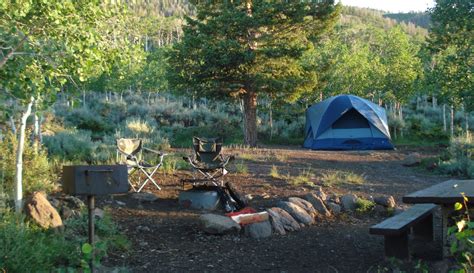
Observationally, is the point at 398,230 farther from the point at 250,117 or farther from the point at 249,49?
the point at 250,117

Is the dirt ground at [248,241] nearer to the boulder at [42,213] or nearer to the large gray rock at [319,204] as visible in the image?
the large gray rock at [319,204]

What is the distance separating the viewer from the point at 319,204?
22.6 feet

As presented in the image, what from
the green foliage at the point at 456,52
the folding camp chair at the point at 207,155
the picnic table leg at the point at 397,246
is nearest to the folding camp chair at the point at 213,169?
the folding camp chair at the point at 207,155

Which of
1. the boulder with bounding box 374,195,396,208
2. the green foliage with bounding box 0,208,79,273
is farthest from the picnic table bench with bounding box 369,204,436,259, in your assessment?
the green foliage with bounding box 0,208,79,273

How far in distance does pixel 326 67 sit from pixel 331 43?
15.1 metres

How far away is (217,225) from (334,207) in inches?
74.0

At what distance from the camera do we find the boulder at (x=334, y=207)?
273 inches

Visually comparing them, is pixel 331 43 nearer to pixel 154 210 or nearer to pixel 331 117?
pixel 331 117

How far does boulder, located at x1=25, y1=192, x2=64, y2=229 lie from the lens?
5.12 metres

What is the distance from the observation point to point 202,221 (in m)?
5.81

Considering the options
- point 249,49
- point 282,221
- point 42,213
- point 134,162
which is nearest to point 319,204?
point 282,221

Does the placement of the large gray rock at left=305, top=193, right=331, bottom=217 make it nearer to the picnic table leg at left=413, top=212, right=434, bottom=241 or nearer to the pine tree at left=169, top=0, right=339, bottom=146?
the picnic table leg at left=413, top=212, right=434, bottom=241

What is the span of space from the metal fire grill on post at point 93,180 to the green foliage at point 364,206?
13.2 feet

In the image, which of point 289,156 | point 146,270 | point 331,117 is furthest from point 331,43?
point 146,270
